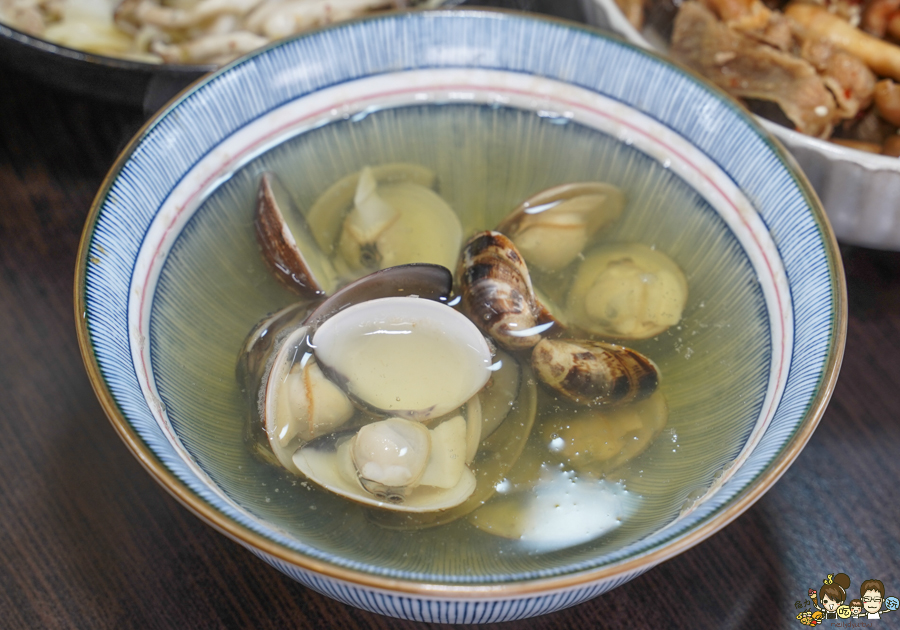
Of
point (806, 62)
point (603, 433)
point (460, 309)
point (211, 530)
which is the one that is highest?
point (806, 62)

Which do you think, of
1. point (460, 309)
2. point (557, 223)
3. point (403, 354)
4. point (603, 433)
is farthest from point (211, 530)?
point (557, 223)

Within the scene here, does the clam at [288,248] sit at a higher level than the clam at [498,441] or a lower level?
higher

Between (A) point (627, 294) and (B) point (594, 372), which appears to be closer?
(B) point (594, 372)

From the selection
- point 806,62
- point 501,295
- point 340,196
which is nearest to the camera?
point 501,295

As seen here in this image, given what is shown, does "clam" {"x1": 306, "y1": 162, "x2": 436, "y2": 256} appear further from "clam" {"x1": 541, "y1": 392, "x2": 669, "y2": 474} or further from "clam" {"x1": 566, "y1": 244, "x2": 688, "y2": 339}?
"clam" {"x1": 541, "y1": 392, "x2": 669, "y2": 474}

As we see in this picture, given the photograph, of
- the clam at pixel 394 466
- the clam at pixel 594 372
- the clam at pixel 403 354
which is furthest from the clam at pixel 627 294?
the clam at pixel 394 466

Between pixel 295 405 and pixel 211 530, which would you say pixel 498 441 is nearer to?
pixel 295 405

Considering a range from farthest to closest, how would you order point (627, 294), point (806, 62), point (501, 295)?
point (806, 62) → point (627, 294) → point (501, 295)

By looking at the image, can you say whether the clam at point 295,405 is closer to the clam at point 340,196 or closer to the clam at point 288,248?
the clam at point 288,248
